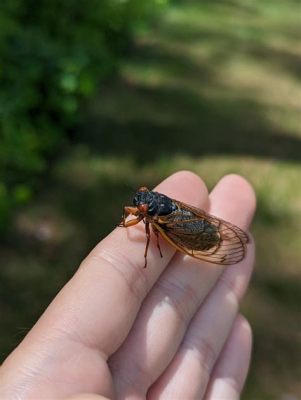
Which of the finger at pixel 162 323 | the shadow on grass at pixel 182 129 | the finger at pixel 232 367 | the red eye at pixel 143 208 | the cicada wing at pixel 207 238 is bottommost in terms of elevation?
the finger at pixel 232 367

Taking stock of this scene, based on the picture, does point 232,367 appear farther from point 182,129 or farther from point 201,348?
point 182,129

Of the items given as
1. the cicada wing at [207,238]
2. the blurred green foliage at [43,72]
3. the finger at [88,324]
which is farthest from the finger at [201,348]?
the blurred green foliage at [43,72]

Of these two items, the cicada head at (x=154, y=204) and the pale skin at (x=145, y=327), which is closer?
the pale skin at (x=145, y=327)

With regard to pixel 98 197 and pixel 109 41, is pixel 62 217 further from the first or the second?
pixel 109 41

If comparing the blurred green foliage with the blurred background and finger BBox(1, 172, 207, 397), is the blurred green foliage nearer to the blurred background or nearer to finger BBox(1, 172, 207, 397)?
the blurred background

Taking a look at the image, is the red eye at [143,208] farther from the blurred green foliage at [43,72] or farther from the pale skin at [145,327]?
the blurred green foliage at [43,72]

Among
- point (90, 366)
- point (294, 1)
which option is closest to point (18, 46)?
point (90, 366)

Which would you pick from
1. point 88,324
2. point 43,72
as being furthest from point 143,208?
point 43,72
